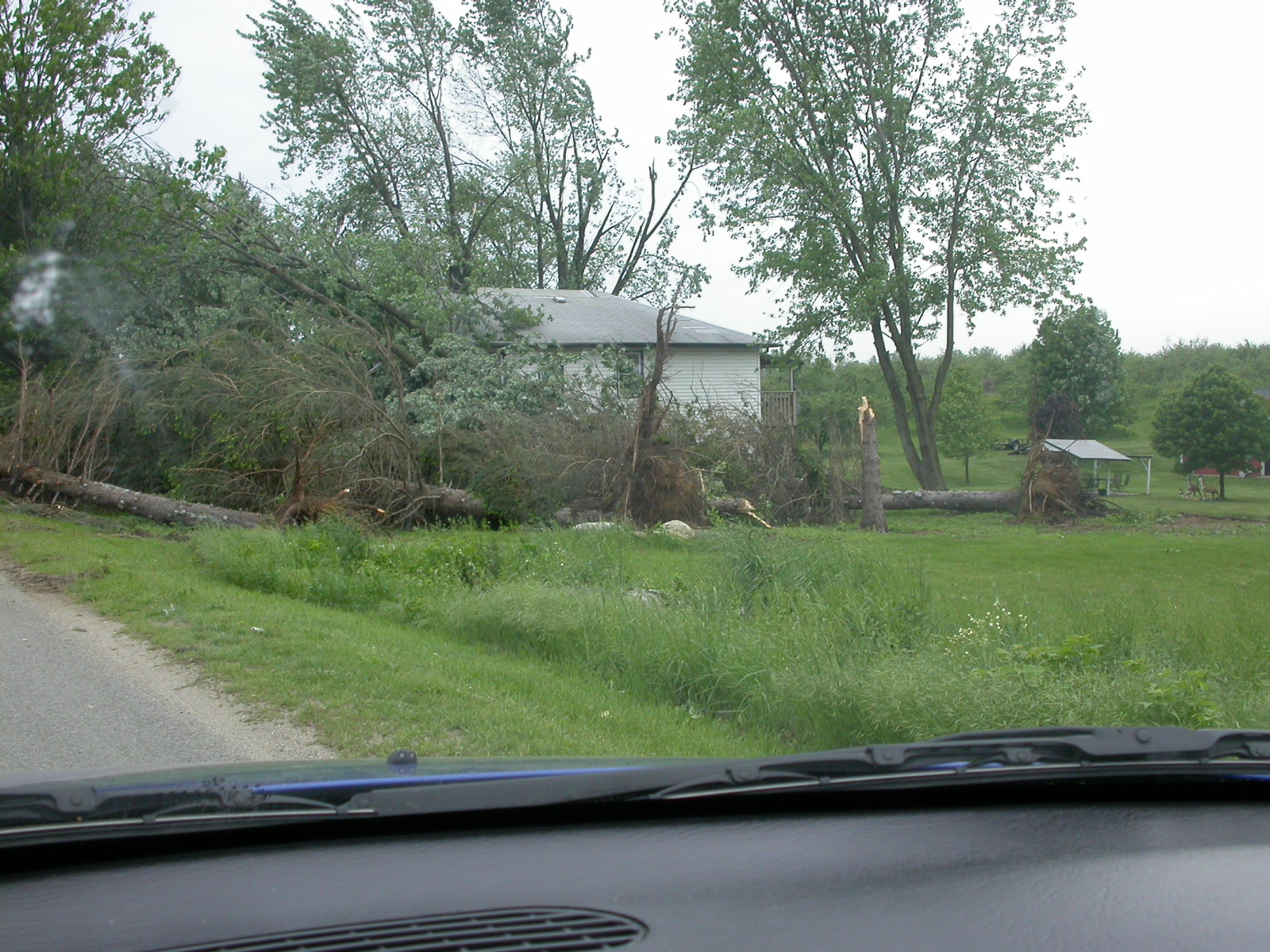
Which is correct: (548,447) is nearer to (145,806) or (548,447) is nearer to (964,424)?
(145,806)

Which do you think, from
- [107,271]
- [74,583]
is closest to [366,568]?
[74,583]

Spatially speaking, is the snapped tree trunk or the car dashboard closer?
the car dashboard

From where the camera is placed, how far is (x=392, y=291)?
22.6 metres

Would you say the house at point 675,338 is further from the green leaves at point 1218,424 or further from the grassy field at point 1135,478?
the green leaves at point 1218,424

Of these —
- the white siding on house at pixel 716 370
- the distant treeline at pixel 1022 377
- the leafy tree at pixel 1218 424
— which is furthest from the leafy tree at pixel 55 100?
the leafy tree at pixel 1218 424

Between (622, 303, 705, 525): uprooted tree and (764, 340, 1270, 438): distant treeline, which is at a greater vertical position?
(764, 340, 1270, 438): distant treeline

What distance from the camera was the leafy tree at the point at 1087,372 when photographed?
49156 mm

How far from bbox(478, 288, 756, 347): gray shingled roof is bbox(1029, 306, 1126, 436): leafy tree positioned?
62.1 ft

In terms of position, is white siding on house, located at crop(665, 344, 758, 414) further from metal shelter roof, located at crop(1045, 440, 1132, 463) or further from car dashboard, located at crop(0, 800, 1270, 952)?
car dashboard, located at crop(0, 800, 1270, 952)

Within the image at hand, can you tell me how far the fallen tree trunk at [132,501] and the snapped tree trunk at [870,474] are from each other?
1093 cm

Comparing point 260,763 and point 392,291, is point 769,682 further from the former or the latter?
point 392,291

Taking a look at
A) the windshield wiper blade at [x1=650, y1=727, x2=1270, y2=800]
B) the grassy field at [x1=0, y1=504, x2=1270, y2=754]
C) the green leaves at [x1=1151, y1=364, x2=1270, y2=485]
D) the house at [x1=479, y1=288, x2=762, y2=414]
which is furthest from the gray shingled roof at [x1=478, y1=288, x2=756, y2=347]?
the windshield wiper blade at [x1=650, y1=727, x2=1270, y2=800]

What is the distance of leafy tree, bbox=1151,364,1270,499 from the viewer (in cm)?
3884

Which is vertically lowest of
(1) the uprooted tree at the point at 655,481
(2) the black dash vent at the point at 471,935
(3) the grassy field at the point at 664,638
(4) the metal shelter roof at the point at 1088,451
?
(3) the grassy field at the point at 664,638
